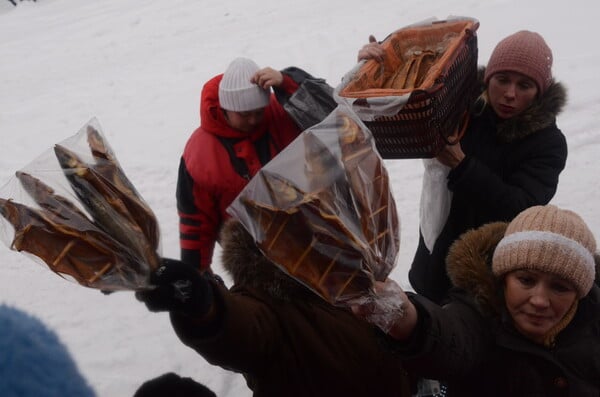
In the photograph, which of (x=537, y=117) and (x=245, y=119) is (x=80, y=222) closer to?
(x=245, y=119)

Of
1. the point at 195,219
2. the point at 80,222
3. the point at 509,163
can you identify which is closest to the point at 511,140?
the point at 509,163

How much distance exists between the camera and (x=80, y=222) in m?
1.14

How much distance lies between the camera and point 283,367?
1.57 meters

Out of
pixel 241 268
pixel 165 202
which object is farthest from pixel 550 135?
pixel 165 202

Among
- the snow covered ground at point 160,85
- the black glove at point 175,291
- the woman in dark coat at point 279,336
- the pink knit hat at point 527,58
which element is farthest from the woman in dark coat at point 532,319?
the snow covered ground at point 160,85

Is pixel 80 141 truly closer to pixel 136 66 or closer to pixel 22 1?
pixel 136 66

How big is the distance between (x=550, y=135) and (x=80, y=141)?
163cm

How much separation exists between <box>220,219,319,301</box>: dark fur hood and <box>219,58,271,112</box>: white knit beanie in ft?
2.85

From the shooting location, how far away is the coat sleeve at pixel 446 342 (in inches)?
51.6

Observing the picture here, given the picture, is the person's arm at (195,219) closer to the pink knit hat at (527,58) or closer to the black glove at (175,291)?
the black glove at (175,291)

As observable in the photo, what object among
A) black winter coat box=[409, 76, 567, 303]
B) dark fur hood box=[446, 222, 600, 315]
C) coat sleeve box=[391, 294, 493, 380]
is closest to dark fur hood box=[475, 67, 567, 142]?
black winter coat box=[409, 76, 567, 303]

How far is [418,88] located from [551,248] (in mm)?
605

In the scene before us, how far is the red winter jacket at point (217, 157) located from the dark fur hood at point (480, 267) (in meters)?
1.03

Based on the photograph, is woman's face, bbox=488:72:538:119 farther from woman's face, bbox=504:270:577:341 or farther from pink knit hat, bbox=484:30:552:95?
woman's face, bbox=504:270:577:341
